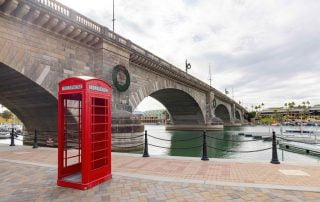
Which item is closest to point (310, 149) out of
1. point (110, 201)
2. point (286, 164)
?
point (286, 164)

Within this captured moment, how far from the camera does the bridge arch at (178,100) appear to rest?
24.3 m

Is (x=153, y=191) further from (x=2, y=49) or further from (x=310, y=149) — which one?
(x=310, y=149)

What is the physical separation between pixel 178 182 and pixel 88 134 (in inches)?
100

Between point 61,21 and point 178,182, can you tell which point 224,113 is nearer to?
point 61,21

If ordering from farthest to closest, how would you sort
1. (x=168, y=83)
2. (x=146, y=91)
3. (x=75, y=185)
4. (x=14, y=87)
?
(x=168, y=83), (x=146, y=91), (x=14, y=87), (x=75, y=185)

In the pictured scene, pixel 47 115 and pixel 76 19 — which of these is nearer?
pixel 76 19

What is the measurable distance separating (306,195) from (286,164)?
326 cm

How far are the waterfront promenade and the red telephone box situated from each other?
280 mm

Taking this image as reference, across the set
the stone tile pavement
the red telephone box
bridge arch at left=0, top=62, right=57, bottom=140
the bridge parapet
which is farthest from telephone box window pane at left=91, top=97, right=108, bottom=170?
the bridge parapet

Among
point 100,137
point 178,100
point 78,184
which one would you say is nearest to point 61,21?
point 100,137

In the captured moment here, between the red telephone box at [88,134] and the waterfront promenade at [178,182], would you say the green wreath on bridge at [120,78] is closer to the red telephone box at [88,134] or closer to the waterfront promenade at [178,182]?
the waterfront promenade at [178,182]

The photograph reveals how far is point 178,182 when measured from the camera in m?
5.43

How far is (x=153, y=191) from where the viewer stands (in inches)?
187

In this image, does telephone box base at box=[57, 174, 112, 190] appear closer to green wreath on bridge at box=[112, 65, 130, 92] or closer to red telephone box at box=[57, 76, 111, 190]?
red telephone box at box=[57, 76, 111, 190]
